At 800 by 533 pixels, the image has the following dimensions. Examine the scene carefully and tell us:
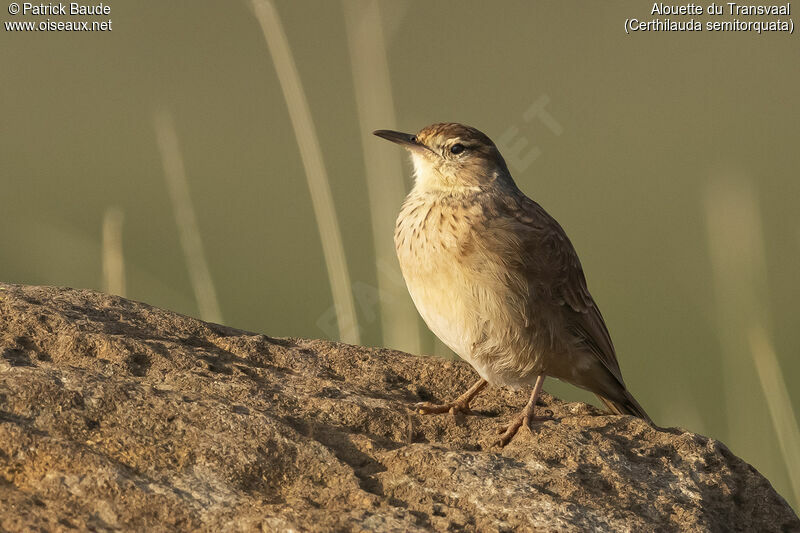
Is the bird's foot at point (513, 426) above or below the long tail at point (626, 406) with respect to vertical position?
above

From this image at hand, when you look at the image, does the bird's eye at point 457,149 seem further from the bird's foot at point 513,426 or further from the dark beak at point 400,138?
the bird's foot at point 513,426

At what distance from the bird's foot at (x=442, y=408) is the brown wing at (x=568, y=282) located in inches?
31.2

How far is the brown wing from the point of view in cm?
543

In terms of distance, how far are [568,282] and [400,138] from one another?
51.4 inches

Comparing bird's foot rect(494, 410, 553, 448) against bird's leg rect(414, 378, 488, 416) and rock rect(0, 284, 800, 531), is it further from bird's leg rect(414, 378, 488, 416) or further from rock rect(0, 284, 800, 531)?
bird's leg rect(414, 378, 488, 416)

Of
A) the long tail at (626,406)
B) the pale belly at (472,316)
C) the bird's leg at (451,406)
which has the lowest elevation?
the long tail at (626,406)

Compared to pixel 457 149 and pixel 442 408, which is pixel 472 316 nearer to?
pixel 442 408

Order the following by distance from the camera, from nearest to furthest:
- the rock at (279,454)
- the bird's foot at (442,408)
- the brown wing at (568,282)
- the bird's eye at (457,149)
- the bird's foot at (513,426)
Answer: the rock at (279,454) → the bird's foot at (513,426) → the bird's foot at (442,408) → the brown wing at (568,282) → the bird's eye at (457,149)

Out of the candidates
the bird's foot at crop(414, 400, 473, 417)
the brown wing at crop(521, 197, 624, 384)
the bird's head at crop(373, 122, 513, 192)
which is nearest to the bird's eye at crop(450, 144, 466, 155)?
the bird's head at crop(373, 122, 513, 192)

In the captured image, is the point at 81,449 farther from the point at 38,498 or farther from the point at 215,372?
the point at 215,372

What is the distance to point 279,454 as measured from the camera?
12.9 ft

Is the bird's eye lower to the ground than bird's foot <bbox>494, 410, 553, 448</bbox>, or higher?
higher

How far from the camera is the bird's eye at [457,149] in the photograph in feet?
19.2

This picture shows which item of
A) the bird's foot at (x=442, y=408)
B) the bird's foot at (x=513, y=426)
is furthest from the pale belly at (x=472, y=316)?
the bird's foot at (x=513, y=426)
